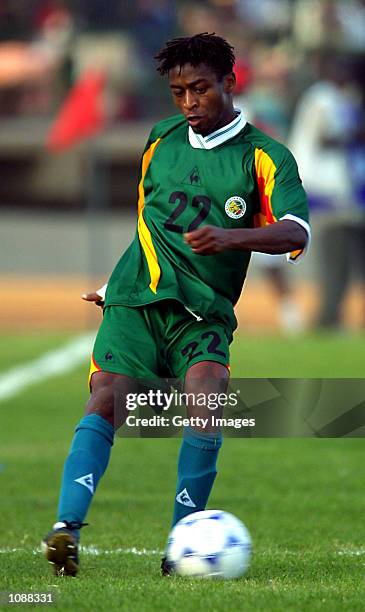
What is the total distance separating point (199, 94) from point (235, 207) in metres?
0.42

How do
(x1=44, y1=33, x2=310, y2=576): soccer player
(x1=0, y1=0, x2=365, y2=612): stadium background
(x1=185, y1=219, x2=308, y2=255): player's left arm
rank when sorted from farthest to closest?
(x1=0, y1=0, x2=365, y2=612): stadium background
(x1=44, y1=33, x2=310, y2=576): soccer player
(x1=185, y1=219, x2=308, y2=255): player's left arm

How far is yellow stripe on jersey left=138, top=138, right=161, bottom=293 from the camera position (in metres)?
5.16

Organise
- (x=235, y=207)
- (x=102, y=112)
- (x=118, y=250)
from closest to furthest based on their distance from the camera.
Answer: (x=235, y=207) → (x=102, y=112) → (x=118, y=250)

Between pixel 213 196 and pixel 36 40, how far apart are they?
14.1m

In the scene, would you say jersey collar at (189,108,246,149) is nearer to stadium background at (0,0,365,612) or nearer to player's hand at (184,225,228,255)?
player's hand at (184,225,228,255)

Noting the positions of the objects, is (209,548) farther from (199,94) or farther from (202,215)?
(199,94)

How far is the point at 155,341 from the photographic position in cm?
516

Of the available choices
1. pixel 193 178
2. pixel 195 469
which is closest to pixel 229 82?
pixel 193 178

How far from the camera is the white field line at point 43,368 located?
11977 mm

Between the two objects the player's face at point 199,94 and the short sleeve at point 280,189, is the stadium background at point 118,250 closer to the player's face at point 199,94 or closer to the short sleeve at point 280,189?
the short sleeve at point 280,189

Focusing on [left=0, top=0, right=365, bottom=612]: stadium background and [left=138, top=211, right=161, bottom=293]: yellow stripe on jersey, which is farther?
Result: [left=0, top=0, right=365, bottom=612]: stadium background

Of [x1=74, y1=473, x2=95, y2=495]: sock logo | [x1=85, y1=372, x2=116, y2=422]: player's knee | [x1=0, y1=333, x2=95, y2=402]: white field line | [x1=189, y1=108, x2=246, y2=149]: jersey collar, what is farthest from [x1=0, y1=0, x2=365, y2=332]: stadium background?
[x1=74, y1=473, x2=95, y2=495]: sock logo

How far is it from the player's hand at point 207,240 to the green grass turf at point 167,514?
108cm

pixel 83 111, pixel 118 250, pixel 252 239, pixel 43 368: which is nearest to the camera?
pixel 252 239
